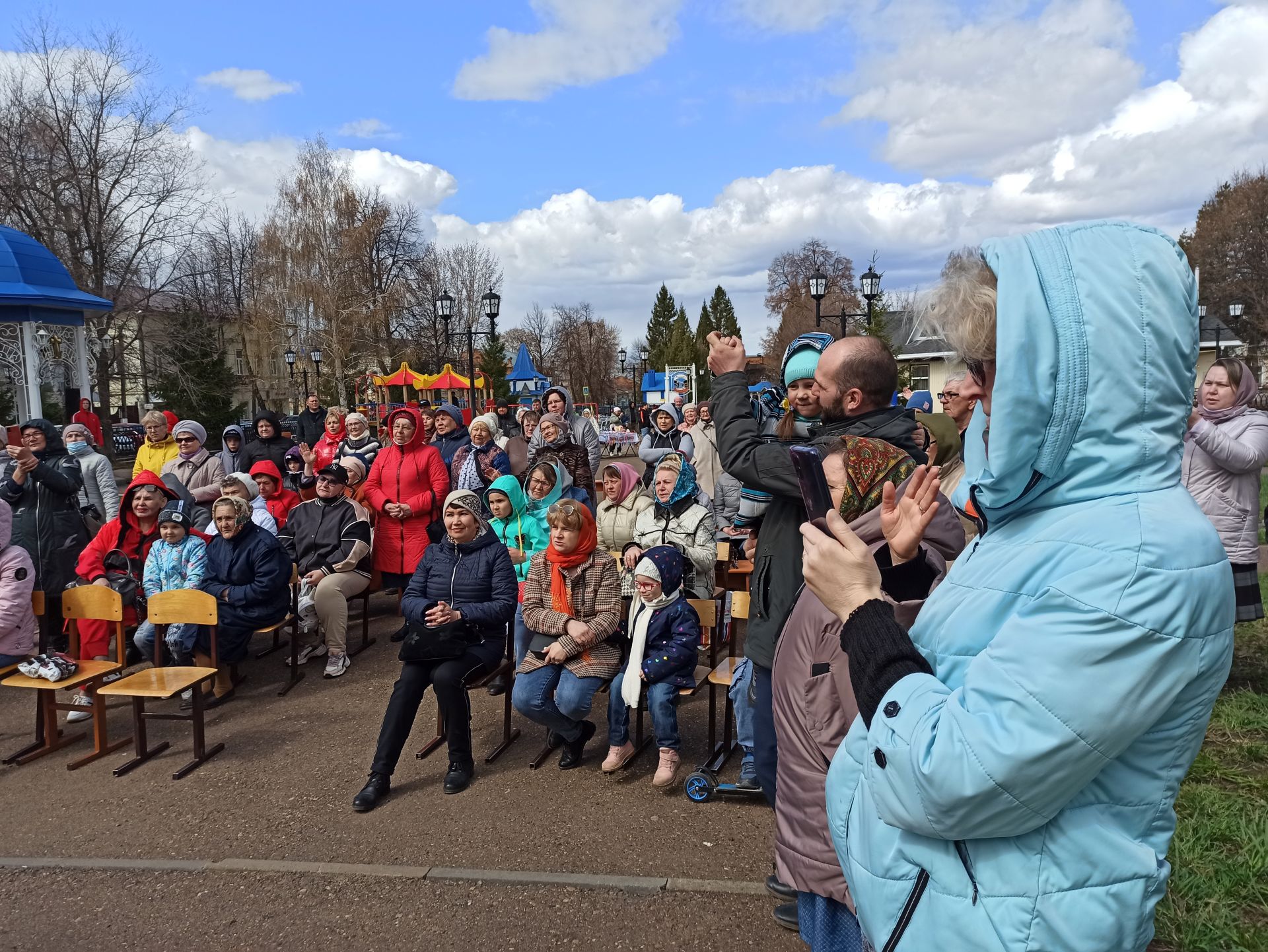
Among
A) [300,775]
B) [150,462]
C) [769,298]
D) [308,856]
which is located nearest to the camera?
[308,856]

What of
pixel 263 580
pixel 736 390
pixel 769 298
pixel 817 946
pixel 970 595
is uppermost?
pixel 769 298

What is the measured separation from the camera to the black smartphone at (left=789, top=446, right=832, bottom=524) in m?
1.70

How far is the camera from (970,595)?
125 centimetres

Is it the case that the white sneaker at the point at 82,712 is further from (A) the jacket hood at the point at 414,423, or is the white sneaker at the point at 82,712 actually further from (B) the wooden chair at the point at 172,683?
(A) the jacket hood at the point at 414,423

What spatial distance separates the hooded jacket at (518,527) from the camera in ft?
20.8

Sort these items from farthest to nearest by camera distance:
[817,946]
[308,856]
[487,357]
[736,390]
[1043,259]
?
[487,357] → [308,856] → [736,390] → [817,946] → [1043,259]

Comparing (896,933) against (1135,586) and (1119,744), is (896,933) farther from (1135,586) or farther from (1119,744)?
(1135,586)

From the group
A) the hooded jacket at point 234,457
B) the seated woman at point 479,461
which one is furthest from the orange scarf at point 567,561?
the hooded jacket at point 234,457

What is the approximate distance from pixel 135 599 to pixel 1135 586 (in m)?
6.65

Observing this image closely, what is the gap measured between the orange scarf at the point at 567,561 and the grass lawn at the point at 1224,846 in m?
3.10

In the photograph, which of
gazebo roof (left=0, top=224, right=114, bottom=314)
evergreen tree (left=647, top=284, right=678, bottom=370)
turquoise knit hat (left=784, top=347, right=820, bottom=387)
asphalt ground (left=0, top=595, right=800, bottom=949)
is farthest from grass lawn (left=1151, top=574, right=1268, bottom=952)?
evergreen tree (left=647, top=284, right=678, bottom=370)

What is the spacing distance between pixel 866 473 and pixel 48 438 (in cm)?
771

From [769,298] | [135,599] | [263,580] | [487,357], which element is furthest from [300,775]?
[769,298]

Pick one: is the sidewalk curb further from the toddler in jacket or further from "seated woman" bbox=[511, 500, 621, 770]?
the toddler in jacket
